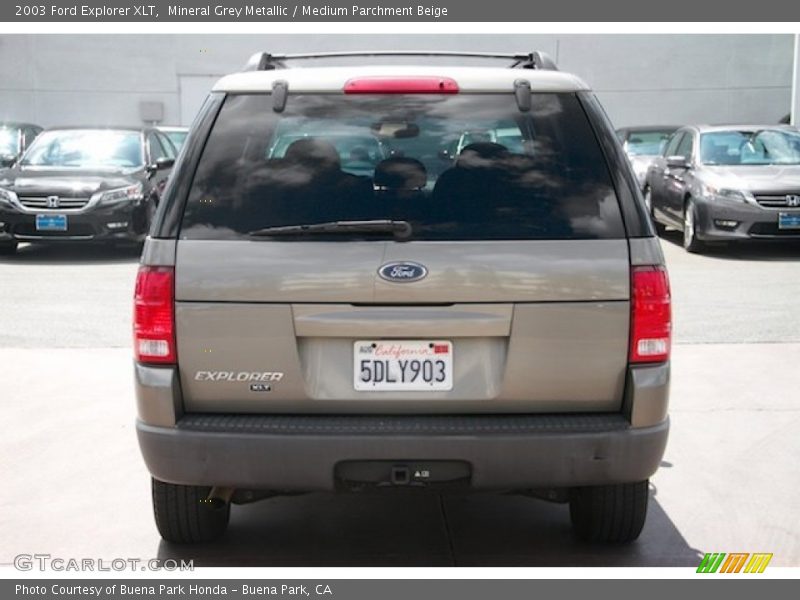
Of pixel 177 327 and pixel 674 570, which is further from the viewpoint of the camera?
pixel 674 570

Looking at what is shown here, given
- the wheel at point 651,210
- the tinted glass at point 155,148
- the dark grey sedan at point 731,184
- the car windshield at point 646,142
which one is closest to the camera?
the dark grey sedan at point 731,184

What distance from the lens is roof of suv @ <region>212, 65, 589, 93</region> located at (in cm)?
401

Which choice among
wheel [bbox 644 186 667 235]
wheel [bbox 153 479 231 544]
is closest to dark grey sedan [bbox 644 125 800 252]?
wheel [bbox 644 186 667 235]

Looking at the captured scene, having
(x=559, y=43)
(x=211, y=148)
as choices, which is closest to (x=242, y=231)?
(x=211, y=148)

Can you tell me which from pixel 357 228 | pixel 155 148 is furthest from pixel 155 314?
pixel 155 148

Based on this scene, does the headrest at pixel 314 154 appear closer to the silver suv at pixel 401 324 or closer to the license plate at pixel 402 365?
the silver suv at pixel 401 324

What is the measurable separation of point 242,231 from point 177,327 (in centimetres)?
38

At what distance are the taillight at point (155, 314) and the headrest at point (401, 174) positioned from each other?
79 centimetres

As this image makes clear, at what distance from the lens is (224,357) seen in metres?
3.81

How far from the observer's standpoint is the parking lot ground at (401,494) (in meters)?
4.47

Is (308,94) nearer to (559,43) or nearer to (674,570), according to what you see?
(674,570)

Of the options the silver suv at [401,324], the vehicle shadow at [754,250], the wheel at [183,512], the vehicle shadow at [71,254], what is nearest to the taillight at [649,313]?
the silver suv at [401,324]

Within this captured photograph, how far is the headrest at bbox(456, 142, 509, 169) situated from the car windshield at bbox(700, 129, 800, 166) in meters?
10.9

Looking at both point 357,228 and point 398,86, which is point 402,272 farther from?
point 398,86
